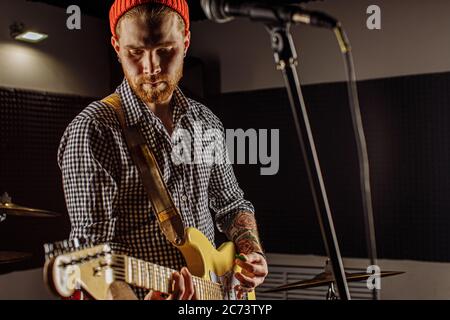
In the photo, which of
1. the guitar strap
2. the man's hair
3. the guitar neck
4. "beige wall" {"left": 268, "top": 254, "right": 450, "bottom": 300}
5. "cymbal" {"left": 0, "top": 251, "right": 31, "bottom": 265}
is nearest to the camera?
the guitar neck

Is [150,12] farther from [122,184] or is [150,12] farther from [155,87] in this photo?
[122,184]

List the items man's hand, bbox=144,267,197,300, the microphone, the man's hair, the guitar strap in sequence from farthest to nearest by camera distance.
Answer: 1. the man's hair
2. the guitar strap
3. man's hand, bbox=144,267,197,300
4. the microphone

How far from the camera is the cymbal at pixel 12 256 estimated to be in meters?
2.01

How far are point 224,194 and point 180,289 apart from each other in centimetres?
58

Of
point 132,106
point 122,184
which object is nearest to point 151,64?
point 132,106

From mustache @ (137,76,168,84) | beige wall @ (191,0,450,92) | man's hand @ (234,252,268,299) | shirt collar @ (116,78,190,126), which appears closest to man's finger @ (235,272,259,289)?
man's hand @ (234,252,268,299)

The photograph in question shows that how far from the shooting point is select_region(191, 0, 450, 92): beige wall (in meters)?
2.41

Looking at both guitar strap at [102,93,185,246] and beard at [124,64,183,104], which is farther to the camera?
beard at [124,64,183,104]

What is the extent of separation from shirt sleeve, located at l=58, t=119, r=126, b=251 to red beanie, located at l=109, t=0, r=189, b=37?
0.42 meters

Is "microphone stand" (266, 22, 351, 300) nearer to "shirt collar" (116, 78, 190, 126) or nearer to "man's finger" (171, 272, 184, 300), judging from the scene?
"man's finger" (171, 272, 184, 300)

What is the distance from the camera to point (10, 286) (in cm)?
208

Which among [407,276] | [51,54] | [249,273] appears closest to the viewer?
[249,273]

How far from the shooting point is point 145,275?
1.36 metres
